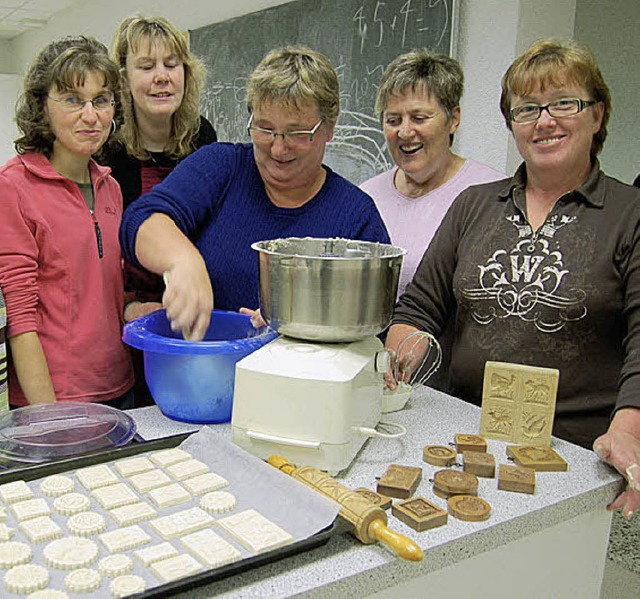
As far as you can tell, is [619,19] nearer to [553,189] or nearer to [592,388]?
[553,189]

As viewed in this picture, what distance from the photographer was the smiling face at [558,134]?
4.47ft

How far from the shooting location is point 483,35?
90.2 inches

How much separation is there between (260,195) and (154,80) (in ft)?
2.08

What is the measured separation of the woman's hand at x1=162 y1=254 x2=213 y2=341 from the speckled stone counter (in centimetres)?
19

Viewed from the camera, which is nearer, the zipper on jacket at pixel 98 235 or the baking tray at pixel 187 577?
the baking tray at pixel 187 577

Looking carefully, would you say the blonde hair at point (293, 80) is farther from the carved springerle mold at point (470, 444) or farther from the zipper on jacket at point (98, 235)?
the carved springerle mold at point (470, 444)

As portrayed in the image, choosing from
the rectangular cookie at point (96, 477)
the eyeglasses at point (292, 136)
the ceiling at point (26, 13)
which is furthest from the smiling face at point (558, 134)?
the ceiling at point (26, 13)

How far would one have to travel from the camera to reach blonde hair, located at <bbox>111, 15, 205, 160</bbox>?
5.80ft

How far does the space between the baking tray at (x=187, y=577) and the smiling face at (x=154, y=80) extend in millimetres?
1070

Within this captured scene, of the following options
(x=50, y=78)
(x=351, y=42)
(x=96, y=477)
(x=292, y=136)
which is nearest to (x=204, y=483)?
(x=96, y=477)

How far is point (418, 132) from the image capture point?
5.76 feet

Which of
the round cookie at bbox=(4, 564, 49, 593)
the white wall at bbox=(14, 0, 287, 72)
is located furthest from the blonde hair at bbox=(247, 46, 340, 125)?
the white wall at bbox=(14, 0, 287, 72)

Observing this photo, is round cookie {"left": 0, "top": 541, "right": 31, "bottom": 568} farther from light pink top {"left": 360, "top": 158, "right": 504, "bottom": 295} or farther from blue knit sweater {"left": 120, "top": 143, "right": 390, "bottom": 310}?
light pink top {"left": 360, "top": 158, "right": 504, "bottom": 295}

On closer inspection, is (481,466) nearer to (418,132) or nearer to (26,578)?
(26,578)
